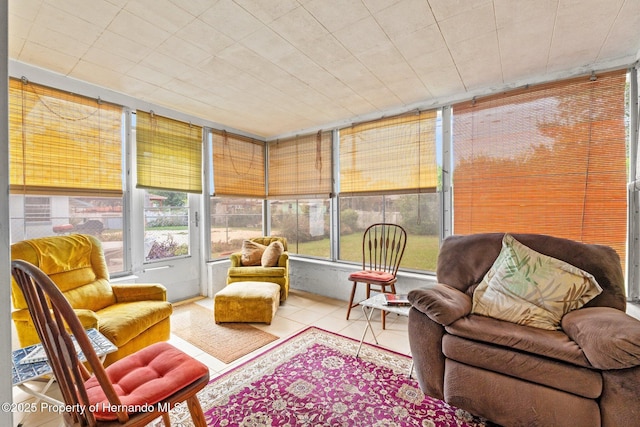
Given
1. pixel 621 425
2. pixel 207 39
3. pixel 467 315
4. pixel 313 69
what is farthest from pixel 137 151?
pixel 621 425

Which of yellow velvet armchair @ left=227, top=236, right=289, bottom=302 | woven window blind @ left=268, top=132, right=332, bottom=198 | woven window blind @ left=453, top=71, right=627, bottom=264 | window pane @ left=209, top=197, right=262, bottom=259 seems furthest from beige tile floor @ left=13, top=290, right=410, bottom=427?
woven window blind @ left=268, top=132, right=332, bottom=198

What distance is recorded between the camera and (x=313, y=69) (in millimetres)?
2545

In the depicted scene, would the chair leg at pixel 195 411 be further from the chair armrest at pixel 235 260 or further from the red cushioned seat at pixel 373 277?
the chair armrest at pixel 235 260

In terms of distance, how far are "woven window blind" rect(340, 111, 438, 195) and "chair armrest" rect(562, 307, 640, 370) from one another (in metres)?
1.93

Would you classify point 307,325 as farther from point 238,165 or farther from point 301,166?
point 238,165

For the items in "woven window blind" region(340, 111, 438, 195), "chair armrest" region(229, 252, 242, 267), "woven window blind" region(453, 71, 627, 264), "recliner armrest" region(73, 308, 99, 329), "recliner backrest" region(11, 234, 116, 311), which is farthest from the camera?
"chair armrest" region(229, 252, 242, 267)

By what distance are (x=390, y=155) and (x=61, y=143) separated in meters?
3.44

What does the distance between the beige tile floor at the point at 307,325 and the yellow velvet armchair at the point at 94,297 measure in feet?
1.24

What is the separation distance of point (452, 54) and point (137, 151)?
337cm

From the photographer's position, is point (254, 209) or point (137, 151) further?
point (254, 209)

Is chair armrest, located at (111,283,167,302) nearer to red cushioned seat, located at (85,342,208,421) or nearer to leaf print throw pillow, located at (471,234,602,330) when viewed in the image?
red cushioned seat, located at (85,342,208,421)

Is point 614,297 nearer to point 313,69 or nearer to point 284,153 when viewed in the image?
point 313,69

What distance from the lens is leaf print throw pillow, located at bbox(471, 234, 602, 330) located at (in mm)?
1774

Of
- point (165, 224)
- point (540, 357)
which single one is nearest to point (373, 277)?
point (540, 357)
